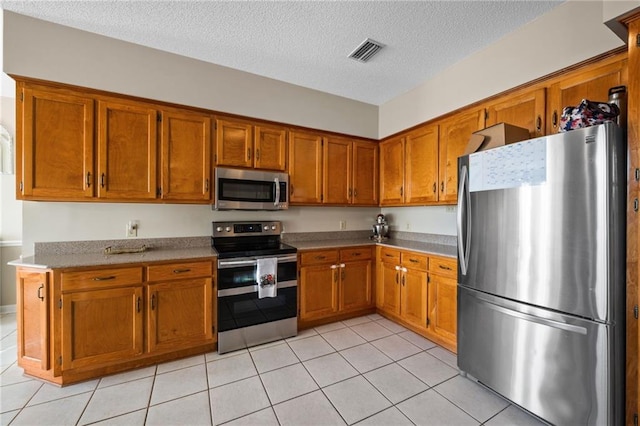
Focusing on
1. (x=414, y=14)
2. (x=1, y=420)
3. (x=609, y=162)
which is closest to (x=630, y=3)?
(x=609, y=162)

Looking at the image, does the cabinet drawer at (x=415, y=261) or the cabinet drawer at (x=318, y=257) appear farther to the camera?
the cabinet drawer at (x=318, y=257)

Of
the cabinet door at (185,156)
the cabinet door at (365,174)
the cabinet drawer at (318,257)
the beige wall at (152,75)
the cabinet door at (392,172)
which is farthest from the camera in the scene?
the cabinet door at (365,174)

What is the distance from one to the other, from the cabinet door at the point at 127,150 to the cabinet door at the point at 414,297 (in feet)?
8.90

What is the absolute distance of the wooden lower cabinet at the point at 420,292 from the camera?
2.44 meters

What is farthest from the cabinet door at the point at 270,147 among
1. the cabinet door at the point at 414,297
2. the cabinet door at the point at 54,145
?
the cabinet door at the point at 414,297

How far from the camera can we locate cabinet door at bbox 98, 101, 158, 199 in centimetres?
231

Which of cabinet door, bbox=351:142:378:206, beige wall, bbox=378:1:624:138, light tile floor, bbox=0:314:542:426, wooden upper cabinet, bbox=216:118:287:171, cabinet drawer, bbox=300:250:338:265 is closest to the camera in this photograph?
light tile floor, bbox=0:314:542:426

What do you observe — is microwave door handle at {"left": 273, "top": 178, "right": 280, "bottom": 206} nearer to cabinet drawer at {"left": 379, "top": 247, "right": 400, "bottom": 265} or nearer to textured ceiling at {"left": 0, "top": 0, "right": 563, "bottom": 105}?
textured ceiling at {"left": 0, "top": 0, "right": 563, "bottom": 105}

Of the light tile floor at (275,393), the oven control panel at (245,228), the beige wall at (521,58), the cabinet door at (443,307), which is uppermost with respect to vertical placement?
the beige wall at (521,58)

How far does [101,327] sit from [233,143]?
1.98 meters

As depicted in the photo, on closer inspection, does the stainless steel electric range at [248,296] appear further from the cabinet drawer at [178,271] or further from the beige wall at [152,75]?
the beige wall at [152,75]

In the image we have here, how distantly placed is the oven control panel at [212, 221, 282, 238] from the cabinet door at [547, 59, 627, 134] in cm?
272

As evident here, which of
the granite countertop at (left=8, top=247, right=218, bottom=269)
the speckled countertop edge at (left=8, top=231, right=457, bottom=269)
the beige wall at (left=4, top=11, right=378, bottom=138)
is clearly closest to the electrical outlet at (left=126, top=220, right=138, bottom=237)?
the speckled countertop edge at (left=8, top=231, right=457, bottom=269)

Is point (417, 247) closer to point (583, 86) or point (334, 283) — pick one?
point (334, 283)
